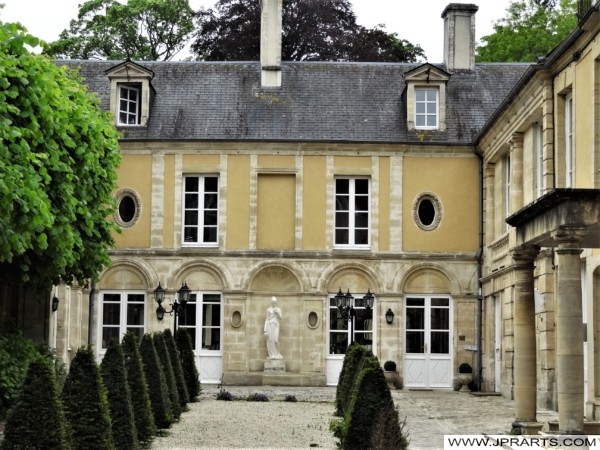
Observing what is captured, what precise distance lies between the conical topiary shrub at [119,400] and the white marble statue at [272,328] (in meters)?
17.2

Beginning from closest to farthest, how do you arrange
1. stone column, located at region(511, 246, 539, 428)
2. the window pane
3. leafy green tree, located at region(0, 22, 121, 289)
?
stone column, located at region(511, 246, 539, 428) → leafy green tree, located at region(0, 22, 121, 289) → the window pane

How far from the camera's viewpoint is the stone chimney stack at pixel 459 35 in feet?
122

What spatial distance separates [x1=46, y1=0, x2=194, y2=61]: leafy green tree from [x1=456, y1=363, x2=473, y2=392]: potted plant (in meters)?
22.5

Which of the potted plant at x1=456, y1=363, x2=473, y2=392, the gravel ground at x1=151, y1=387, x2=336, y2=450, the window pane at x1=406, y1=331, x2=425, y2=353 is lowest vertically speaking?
A: the gravel ground at x1=151, y1=387, x2=336, y2=450

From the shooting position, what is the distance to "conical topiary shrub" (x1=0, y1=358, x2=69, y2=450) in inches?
521

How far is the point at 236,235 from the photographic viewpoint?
115ft

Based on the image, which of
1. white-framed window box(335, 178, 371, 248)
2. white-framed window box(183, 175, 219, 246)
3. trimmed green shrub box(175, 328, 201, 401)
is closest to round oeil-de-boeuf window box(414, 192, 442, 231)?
white-framed window box(335, 178, 371, 248)

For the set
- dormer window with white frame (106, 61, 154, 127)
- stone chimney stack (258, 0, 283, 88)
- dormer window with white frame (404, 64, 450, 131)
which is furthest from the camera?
stone chimney stack (258, 0, 283, 88)

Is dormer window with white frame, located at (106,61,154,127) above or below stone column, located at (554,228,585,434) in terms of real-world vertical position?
above

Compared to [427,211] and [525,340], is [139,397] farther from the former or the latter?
[427,211]

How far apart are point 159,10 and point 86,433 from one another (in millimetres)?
38657

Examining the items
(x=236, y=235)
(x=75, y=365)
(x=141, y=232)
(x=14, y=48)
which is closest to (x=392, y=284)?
(x=236, y=235)

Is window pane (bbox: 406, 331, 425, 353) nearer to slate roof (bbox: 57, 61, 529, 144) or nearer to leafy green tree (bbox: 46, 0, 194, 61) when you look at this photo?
slate roof (bbox: 57, 61, 529, 144)

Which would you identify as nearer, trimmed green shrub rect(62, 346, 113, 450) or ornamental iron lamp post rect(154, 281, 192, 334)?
trimmed green shrub rect(62, 346, 113, 450)
